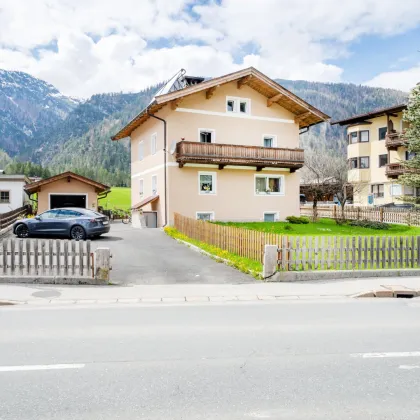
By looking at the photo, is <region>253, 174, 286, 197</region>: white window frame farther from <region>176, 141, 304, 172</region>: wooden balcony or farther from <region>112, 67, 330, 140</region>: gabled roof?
<region>112, 67, 330, 140</region>: gabled roof

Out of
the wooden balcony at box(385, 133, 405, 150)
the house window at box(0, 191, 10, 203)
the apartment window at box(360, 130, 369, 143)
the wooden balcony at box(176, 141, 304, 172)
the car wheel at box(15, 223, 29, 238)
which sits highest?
the apartment window at box(360, 130, 369, 143)

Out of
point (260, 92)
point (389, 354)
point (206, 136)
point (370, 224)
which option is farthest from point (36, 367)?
point (370, 224)

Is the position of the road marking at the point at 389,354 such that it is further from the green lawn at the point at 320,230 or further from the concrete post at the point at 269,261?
the green lawn at the point at 320,230

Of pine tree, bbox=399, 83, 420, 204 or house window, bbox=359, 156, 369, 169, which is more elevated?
house window, bbox=359, 156, 369, 169

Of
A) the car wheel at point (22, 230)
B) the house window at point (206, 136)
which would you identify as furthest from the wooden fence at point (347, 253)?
the house window at point (206, 136)

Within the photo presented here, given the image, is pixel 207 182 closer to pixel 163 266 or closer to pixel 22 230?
pixel 22 230

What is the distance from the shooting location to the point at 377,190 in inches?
1873

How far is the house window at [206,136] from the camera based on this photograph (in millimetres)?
28781

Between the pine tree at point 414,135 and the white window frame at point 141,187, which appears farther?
the white window frame at point 141,187

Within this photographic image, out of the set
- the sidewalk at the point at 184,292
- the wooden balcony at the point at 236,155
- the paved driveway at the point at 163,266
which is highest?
the wooden balcony at the point at 236,155

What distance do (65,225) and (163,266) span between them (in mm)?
8531

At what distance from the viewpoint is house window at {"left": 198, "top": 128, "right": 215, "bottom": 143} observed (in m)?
28.8

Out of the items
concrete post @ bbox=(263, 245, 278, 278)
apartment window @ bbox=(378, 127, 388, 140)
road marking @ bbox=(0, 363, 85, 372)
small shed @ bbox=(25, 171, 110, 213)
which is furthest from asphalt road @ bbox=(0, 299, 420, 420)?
apartment window @ bbox=(378, 127, 388, 140)

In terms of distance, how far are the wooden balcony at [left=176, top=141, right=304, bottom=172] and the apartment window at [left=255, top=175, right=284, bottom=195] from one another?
3.74 ft
